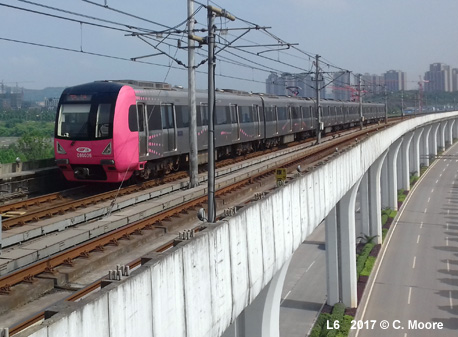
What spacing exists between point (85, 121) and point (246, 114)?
12.6m

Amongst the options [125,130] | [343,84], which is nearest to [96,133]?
[125,130]

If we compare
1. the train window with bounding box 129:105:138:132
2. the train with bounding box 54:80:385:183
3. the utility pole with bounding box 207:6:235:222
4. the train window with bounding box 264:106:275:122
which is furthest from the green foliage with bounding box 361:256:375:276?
the utility pole with bounding box 207:6:235:222

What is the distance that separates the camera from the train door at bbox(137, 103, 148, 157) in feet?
56.5

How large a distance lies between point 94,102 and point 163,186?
3696mm

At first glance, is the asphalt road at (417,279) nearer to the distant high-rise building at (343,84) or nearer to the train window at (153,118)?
the distant high-rise building at (343,84)

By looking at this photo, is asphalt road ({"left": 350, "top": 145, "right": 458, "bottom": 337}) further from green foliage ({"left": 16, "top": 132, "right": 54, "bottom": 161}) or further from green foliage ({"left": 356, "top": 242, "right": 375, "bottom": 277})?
green foliage ({"left": 16, "top": 132, "right": 54, "bottom": 161})

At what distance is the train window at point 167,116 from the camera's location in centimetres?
1903

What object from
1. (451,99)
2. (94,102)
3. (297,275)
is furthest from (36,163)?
(451,99)

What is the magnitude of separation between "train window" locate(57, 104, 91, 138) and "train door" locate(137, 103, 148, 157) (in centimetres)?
164

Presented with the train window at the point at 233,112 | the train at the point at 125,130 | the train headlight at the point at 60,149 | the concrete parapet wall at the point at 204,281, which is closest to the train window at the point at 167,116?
the train at the point at 125,130

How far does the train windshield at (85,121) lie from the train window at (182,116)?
429 centimetres

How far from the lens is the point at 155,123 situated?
18328 millimetres

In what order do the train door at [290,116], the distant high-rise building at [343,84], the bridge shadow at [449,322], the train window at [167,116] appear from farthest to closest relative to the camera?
the distant high-rise building at [343,84] < the train door at [290,116] < the bridge shadow at [449,322] < the train window at [167,116]

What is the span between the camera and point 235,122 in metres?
26.3
